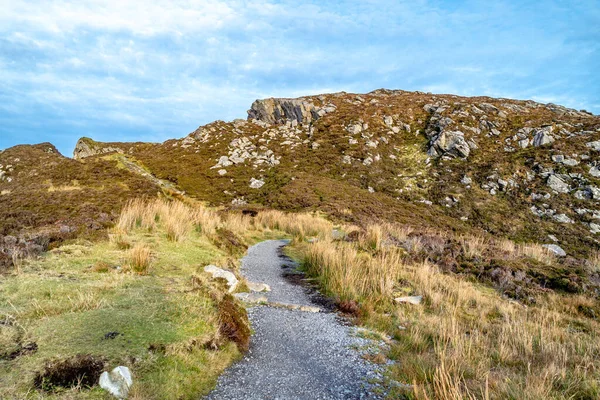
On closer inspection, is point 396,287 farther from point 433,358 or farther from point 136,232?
point 136,232

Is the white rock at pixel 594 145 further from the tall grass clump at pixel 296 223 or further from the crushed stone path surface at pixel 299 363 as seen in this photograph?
the crushed stone path surface at pixel 299 363

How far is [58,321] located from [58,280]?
2.00m

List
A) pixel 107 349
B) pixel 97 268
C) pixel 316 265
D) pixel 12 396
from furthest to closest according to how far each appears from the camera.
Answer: pixel 316 265 < pixel 97 268 < pixel 107 349 < pixel 12 396

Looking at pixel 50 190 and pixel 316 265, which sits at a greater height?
pixel 50 190

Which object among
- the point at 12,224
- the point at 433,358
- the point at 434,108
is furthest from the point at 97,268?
the point at 434,108

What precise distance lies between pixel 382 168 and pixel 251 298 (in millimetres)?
34785

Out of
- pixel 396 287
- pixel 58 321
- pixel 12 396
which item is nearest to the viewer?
pixel 12 396

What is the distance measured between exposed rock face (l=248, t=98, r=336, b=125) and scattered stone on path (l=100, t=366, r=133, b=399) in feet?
170

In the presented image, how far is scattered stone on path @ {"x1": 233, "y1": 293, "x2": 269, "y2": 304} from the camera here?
816 centimetres

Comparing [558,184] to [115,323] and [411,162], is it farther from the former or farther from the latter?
[115,323]

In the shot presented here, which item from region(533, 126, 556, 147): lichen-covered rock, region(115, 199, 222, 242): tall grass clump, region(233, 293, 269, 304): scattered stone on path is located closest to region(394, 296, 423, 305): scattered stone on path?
region(233, 293, 269, 304): scattered stone on path

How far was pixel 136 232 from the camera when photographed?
1173 cm

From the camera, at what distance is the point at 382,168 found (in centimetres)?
4047

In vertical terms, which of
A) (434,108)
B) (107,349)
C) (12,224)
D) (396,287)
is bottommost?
(396,287)
